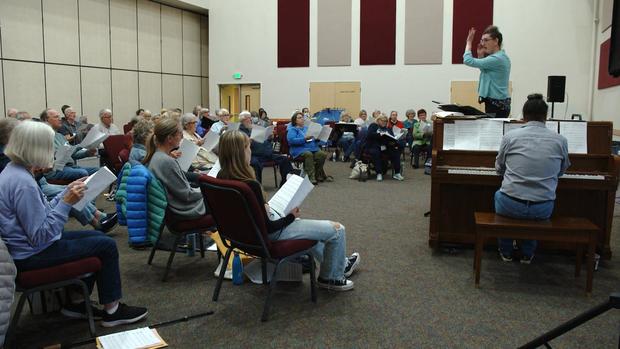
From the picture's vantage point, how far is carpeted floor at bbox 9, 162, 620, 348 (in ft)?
9.24

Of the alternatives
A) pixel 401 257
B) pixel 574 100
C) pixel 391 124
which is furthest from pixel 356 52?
pixel 401 257

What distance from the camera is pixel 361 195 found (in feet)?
24.9

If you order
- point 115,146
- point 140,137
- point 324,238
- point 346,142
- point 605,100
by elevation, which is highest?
point 605,100

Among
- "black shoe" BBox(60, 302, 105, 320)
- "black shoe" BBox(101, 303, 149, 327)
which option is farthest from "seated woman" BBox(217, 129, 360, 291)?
"black shoe" BBox(60, 302, 105, 320)

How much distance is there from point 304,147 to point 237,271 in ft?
17.1

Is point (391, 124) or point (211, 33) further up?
point (211, 33)

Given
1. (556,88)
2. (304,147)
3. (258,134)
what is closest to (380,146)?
(304,147)

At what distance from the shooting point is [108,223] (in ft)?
16.1

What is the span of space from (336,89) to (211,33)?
4.40 metres

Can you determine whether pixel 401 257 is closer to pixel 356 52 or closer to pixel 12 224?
pixel 12 224

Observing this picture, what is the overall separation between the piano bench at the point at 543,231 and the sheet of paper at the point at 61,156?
4.36m

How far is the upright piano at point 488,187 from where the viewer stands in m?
4.03

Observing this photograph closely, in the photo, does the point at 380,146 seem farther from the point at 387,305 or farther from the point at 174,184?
the point at 387,305

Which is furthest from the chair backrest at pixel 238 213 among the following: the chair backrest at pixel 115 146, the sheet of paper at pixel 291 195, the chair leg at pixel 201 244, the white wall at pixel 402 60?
the white wall at pixel 402 60
